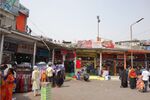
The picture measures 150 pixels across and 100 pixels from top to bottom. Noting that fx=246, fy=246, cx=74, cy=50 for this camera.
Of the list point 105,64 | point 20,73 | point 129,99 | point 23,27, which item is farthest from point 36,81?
point 105,64

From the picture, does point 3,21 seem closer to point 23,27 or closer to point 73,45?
point 23,27

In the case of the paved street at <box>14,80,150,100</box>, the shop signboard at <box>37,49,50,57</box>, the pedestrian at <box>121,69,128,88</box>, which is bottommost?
the paved street at <box>14,80,150,100</box>

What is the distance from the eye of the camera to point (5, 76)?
376 inches

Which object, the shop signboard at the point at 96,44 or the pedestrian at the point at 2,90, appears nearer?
the pedestrian at the point at 2,90

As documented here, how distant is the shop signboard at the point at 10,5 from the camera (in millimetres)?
22591

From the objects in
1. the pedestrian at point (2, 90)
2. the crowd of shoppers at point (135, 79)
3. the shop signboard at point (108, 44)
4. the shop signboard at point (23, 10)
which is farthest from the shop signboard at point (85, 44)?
the pedestrian at point (2, 90)

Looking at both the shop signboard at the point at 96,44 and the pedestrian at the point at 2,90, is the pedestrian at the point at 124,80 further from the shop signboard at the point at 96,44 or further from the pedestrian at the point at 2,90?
the pedestrian at the point at 2,90

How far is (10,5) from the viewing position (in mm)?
23828

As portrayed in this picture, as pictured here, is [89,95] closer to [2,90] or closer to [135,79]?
[2,90]

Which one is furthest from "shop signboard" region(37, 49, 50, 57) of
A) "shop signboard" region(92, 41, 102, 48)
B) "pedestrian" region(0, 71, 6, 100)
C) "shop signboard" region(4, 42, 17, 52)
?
"pedestrian" region(0, 71, 6, 100)

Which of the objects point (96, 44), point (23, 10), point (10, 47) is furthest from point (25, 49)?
point (96, 44)

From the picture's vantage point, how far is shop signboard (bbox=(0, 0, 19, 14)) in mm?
22591

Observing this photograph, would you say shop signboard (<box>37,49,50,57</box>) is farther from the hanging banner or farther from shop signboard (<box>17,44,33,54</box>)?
the hanging banner

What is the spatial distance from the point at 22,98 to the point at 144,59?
2370 cm
